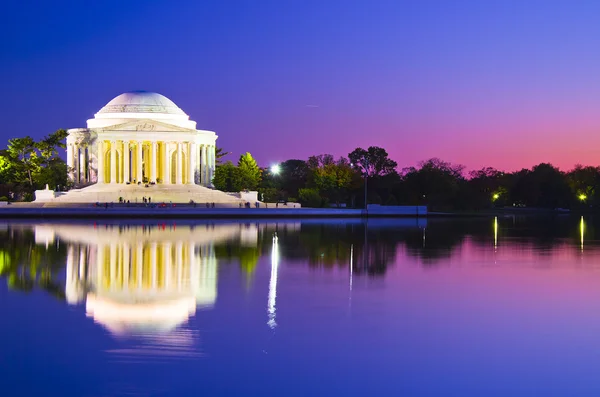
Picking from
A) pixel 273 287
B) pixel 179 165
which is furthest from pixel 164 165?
pixel 273 287

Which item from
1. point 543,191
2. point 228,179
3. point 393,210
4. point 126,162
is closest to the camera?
point 393,210

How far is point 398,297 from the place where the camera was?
21625 millimetres

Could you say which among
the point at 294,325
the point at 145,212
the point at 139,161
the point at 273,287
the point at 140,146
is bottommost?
the point at 294,325

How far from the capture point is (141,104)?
103375 mm

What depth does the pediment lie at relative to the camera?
319 feet

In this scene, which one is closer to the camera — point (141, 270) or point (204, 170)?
point (141, 270)

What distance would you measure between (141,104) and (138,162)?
897cm

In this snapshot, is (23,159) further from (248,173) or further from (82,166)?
(248,173)

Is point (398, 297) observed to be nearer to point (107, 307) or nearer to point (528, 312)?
point (528, 312)

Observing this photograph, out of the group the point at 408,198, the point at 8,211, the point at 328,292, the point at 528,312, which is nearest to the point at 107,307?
the point at 328,292

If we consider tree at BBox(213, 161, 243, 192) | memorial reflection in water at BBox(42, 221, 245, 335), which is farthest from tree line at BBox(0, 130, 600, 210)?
memorial reflection in water at BBox(42, 221, 245, 335)

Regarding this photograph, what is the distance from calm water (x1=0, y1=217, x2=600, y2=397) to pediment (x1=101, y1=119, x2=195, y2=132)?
214 feet

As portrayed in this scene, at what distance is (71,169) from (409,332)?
9047 cm

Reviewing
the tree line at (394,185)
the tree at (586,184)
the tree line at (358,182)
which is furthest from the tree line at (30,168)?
the tree at (586,184)
